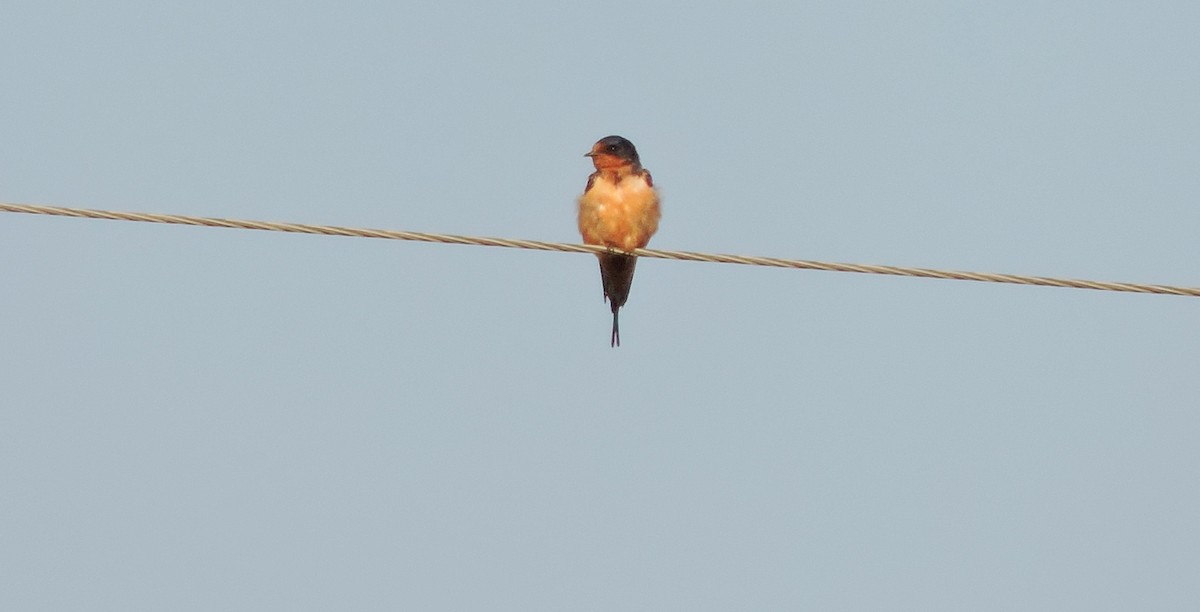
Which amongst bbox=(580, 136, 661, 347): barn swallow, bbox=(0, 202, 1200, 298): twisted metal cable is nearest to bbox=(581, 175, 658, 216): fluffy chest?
bbox=(580, 136, 661, 347): barn swallow

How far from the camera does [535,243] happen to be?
7598 millimetres

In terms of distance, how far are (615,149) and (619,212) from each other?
0.56 metres

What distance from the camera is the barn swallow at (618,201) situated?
444 inches

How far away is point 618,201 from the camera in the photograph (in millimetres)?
11297

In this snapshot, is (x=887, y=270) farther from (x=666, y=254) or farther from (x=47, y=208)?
(x=47, y=208)

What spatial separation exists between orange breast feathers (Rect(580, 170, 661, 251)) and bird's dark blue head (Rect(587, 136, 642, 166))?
0.50ft

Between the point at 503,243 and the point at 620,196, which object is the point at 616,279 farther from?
the point at 503,243

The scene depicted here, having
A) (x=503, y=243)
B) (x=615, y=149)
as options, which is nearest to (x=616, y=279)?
(x=615, y=149)

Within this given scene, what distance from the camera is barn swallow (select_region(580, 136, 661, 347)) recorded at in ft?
37.0

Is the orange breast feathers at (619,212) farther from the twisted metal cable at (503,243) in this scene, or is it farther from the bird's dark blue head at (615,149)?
the twisted metal cable at (503,243)

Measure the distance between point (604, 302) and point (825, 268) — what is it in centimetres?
538

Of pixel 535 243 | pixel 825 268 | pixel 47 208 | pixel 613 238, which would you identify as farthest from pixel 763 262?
pixel 613 238

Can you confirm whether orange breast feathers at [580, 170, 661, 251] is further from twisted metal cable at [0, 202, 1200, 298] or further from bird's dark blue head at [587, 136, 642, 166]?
twisted metal cable at [0, 202, 1200, 298]

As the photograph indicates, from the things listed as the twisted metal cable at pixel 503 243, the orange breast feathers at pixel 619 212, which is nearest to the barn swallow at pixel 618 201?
the orange breast feathers at pixel 619 212
